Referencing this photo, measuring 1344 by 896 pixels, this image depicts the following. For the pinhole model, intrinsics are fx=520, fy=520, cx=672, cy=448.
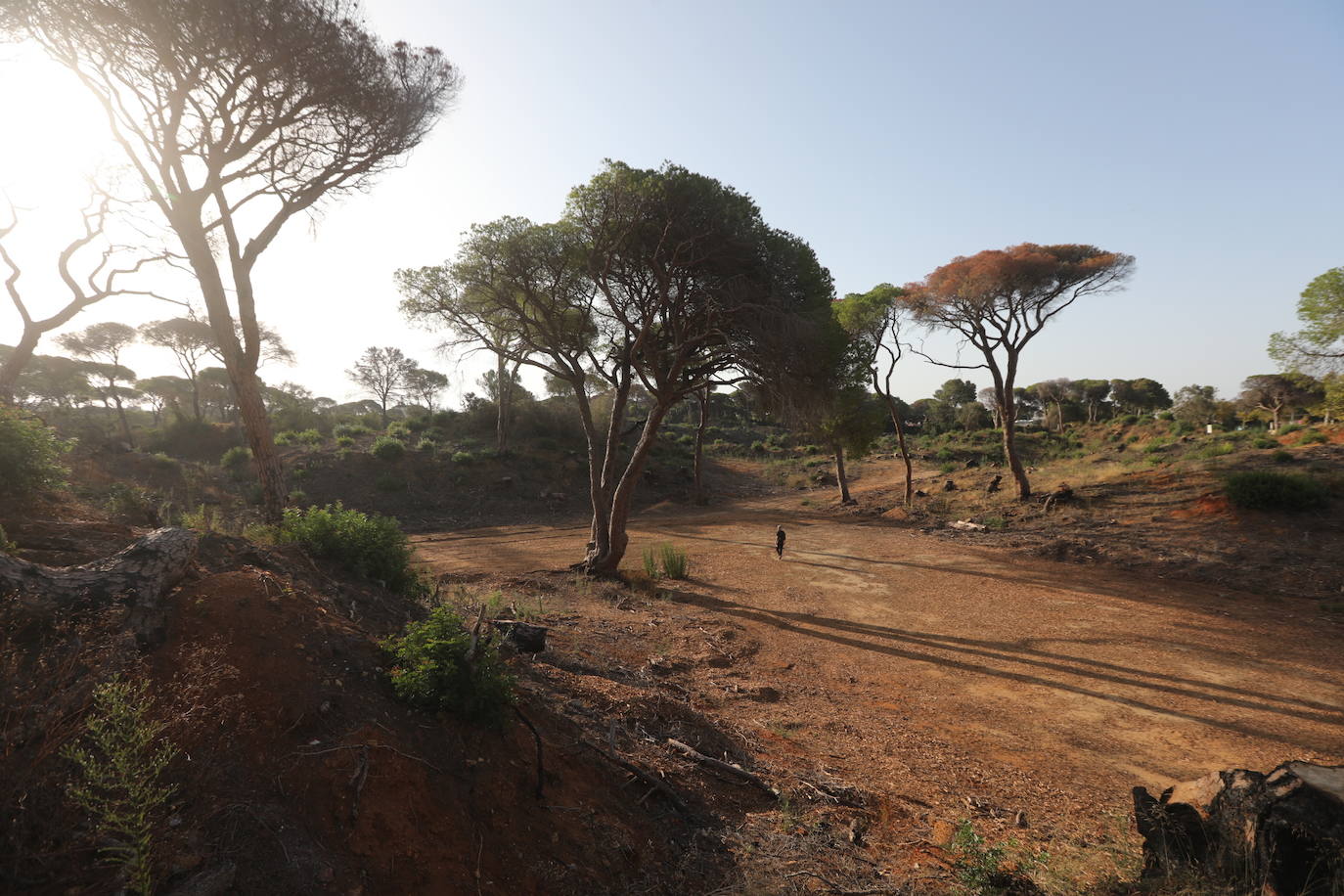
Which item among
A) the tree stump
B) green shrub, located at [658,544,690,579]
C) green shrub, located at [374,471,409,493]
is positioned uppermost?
green shrub, located at [374,471,409,493]

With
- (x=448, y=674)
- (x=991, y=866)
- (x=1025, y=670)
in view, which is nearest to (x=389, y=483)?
(x=448, y=674)

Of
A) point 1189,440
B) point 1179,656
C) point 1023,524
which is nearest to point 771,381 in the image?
point 1179,656

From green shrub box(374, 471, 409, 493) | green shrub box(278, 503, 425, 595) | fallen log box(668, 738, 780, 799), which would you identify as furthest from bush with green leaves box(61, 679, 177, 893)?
green shrub box(374, 471, 409, 493)

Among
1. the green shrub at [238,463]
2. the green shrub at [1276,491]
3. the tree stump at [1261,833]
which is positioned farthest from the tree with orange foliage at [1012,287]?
the green shrub at [238,463]

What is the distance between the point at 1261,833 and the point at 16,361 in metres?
18.2

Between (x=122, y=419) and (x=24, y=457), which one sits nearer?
(x=24, y=457)

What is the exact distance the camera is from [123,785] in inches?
81.8

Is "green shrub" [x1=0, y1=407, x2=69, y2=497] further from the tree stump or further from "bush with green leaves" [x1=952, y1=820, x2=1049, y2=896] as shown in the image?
the tree stump

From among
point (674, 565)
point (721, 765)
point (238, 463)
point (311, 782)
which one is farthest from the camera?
point (238, 463)

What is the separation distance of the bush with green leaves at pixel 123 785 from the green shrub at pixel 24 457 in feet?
19.1

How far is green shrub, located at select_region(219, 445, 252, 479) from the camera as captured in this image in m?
25.3

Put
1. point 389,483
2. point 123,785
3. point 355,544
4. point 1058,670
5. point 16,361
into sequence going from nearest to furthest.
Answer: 1. point 123,785
2. point 355,544
3. point 1058,670
4. point 16,361
5. point 389,483

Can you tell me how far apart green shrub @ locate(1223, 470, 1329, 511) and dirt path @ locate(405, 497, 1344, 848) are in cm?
446

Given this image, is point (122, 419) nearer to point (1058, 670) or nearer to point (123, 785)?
point (123, 785)
